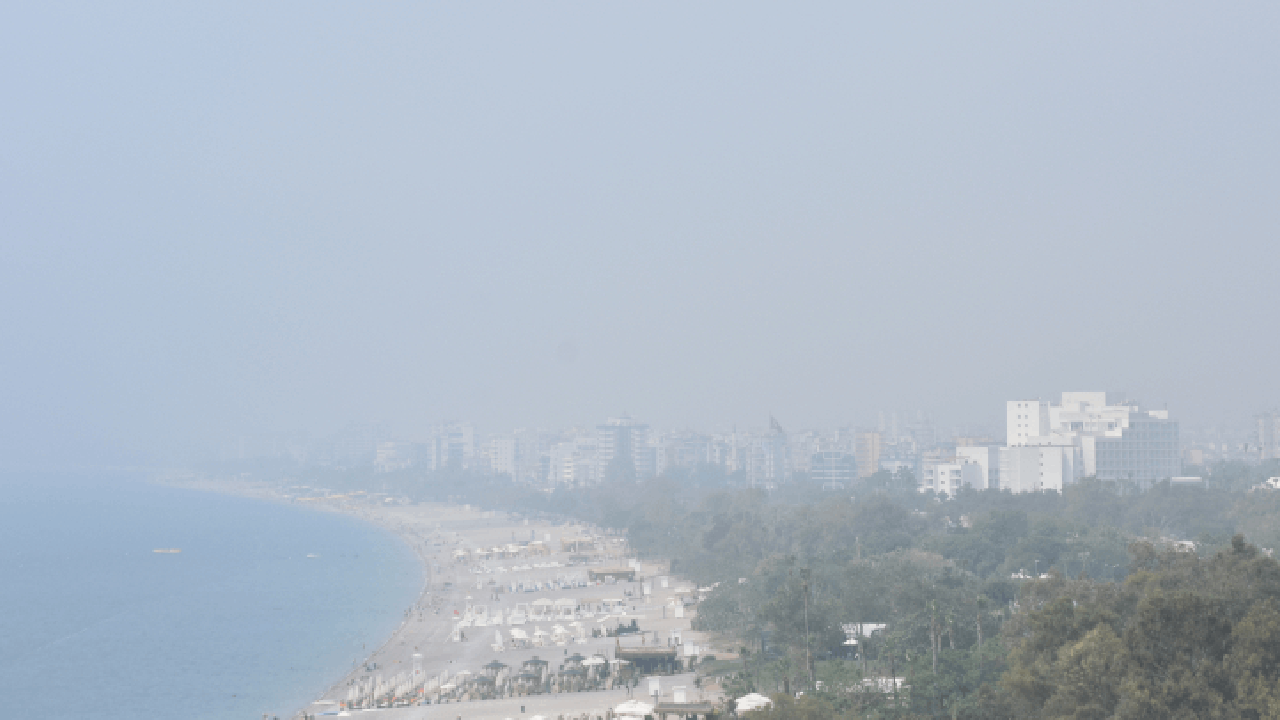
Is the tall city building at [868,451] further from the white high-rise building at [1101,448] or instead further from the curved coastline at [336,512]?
the curved coastline at [336,512]

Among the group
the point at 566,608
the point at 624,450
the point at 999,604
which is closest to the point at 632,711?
the point at 999,604

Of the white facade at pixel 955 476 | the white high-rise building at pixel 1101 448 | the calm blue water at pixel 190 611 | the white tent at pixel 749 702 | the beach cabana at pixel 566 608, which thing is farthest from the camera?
the white facade at pixel 955 476

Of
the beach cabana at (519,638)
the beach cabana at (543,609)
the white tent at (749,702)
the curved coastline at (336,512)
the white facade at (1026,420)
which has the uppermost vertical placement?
the white facade at (1026,420)

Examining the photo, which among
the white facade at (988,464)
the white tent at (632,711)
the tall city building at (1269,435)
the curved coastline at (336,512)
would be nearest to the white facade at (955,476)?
the white facade at (988,464)

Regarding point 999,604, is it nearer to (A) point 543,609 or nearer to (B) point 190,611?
(A) point 543,609

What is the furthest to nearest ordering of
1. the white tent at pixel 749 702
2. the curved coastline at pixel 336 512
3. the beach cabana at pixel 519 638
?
the beach cabana at pixel 519 638 < the curved coastline at pixel 336 512 < the white tent at pixel 749 702

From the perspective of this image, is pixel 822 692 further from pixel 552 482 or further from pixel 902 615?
pixel 552 482

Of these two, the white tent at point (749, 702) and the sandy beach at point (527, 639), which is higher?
the white tent at point (749, 702)

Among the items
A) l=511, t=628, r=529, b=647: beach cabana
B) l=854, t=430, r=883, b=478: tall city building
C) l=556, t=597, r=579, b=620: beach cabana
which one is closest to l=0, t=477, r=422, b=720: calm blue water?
l=511, t=628, r=529, b=647: beach cabana
